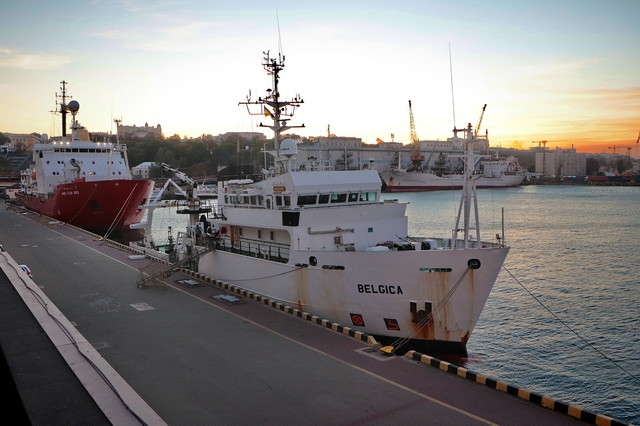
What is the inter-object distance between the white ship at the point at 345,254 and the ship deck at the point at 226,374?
197 centimetres

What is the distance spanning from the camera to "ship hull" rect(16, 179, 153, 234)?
43.8 m

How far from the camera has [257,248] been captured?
21391 mm

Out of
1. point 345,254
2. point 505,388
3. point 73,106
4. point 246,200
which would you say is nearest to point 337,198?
point 345,254

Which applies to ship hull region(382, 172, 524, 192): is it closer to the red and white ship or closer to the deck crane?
the deck crane

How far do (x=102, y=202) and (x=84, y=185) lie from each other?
7.18ft

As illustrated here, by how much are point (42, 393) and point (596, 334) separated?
73.8ft

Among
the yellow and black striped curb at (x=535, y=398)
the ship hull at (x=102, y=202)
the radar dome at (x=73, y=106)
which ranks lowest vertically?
the yellow and black striped curb at (x=535, y=398)

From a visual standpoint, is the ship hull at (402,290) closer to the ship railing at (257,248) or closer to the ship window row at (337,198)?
the ship railing at (257,248)

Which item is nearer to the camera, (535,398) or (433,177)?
(535,398)

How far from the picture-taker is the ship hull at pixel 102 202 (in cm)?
4381

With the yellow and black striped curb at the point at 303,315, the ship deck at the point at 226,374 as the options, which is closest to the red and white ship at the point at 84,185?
the yellow and black striped curb at the point at 303,315

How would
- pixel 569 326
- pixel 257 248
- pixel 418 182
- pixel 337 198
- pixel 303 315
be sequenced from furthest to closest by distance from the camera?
pixel 418 182
pixel 569 326
pixel 257 248
pixel 337 198
pixel 303 315

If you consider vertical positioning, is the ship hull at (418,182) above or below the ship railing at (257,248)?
above

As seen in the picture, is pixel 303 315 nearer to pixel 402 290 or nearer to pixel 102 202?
pixel 402 290
